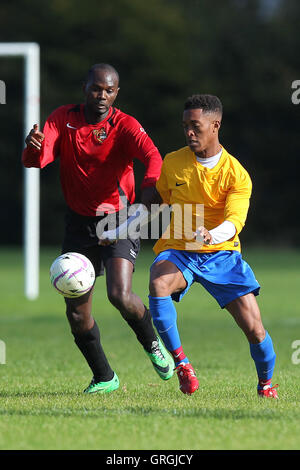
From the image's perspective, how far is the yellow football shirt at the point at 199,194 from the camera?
6.24m

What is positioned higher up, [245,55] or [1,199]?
[245,55]

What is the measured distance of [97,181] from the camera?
667cm

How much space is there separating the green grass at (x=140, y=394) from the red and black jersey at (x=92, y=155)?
1.45 meters

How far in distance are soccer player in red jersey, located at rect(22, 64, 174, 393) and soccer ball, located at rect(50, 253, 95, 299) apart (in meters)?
0.18

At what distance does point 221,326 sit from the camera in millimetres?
13016

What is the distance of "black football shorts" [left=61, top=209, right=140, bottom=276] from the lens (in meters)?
6.64

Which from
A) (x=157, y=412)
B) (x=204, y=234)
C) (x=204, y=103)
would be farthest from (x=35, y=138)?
(x=157, y=412)

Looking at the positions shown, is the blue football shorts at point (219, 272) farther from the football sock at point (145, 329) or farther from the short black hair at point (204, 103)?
the short black hair at point (204, 103)

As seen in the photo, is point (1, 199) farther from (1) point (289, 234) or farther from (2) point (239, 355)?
(2) point (239, 355)

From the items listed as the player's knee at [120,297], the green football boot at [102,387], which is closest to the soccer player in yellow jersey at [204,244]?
the player's knee at [120,297]

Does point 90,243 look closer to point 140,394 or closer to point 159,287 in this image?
point 159,287
